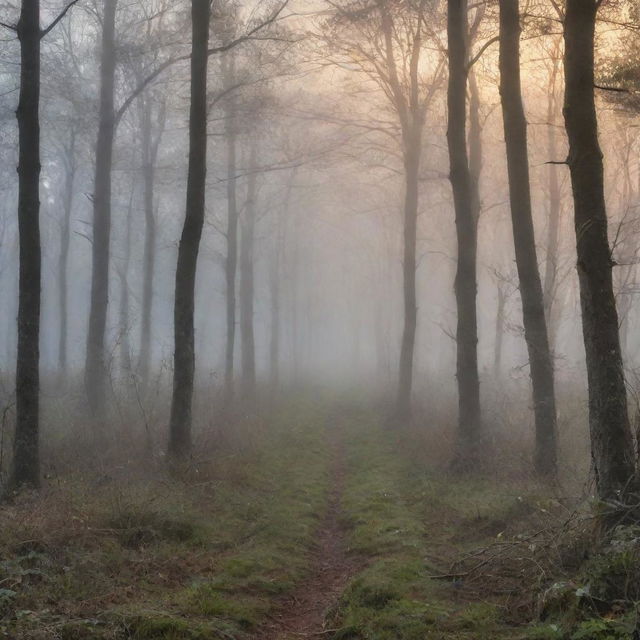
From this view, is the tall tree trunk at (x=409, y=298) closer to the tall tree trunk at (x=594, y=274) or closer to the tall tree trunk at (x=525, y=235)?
the tall tree trunk at (x=525, y=235)

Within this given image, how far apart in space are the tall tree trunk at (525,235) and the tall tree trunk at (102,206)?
10.9 m

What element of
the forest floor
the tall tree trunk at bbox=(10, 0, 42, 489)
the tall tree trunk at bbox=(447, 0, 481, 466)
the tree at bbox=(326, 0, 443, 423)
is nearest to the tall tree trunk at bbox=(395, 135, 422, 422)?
the tree at bbox=(326, 0, 443, 423)

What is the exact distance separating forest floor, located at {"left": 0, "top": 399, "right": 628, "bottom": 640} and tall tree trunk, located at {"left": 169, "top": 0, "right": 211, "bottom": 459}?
1046 millimetres

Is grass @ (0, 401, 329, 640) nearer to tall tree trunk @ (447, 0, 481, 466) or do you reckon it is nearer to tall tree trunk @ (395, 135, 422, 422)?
tall tree trunk @ (447, 0, 481, 466)

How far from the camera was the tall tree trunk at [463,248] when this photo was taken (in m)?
11.7

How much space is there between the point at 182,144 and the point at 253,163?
3324 millimetres

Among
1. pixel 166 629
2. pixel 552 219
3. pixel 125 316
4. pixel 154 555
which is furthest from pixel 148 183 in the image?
pixel 166 629

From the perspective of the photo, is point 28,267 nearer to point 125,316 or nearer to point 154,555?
point 154,555

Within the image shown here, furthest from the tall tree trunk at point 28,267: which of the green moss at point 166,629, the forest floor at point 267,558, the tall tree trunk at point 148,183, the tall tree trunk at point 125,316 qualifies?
the tall tree trunk at point 148,183

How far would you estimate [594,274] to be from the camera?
6238mm

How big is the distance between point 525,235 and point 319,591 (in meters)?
6.62

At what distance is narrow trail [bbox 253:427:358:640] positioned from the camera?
5805 millimetres

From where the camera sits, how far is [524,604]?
5.44 meters

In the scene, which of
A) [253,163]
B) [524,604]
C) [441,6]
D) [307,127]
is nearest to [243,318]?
[253,163]
